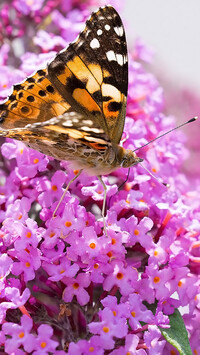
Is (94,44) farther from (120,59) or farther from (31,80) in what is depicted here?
(31,80)

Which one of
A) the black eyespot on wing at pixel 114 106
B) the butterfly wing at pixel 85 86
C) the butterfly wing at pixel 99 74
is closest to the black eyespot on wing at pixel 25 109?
the butterfly wing at pixel 85 86

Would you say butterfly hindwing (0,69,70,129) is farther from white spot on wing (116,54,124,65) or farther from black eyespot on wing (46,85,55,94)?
white spot on wing (116,54,124,65)

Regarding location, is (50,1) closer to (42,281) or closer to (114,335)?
(42,281)

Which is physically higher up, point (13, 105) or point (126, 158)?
point (13, 105)

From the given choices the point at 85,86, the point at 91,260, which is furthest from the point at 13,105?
the point at 91,260

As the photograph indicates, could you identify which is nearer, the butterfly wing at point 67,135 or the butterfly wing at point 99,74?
the butterfly wing at point 67,135

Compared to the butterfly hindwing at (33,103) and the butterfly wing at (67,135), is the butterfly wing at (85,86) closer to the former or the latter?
the butterfly hindwing at (33,103)
